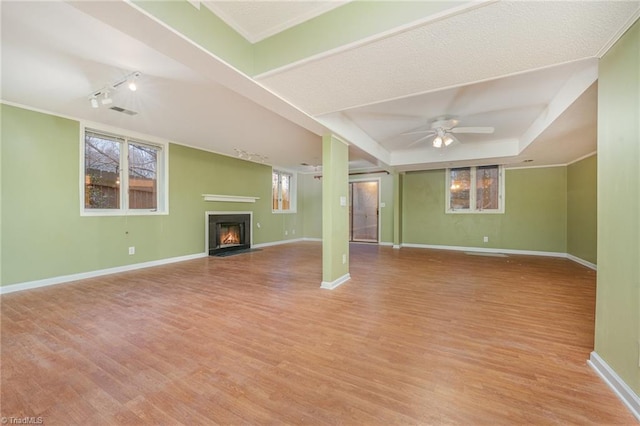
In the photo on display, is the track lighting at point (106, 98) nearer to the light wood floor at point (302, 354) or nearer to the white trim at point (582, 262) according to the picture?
the light wood floor at point (302, 354)

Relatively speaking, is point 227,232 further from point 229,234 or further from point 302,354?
point 302,354

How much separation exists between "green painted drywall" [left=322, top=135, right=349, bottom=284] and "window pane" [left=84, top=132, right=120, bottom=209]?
3.68 m

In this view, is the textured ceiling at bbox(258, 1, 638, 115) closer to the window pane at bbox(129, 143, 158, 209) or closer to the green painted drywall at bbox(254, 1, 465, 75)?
the green painted drywall at bbox(254, 1, 465, 75)

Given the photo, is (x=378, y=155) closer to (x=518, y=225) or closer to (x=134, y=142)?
Answer: (x=518, y=225)

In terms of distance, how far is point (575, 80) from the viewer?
2.44 meters

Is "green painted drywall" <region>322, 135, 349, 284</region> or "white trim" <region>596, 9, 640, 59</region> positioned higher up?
"white trim" <region>596, 9, 640, 59</region>

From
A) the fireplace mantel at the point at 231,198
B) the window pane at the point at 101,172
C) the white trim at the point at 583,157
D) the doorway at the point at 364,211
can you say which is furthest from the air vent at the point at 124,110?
the white trim at the point at 583,157

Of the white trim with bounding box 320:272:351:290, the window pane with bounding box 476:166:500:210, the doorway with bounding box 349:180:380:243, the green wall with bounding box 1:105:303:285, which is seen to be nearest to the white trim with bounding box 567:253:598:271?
the window pane with bounding box 476:166:500:210

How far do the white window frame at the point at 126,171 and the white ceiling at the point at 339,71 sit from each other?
0.89ft

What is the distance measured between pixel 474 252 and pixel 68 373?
7.43 meters

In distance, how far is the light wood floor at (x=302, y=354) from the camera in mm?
1414

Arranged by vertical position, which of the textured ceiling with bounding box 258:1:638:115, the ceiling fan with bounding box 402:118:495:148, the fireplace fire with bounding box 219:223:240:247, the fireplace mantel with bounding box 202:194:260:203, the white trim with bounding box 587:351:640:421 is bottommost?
the white trim with bounding box 587:351:640:421

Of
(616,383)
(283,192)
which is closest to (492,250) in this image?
(616,383)

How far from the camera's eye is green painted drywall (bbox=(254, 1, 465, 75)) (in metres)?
1.55
